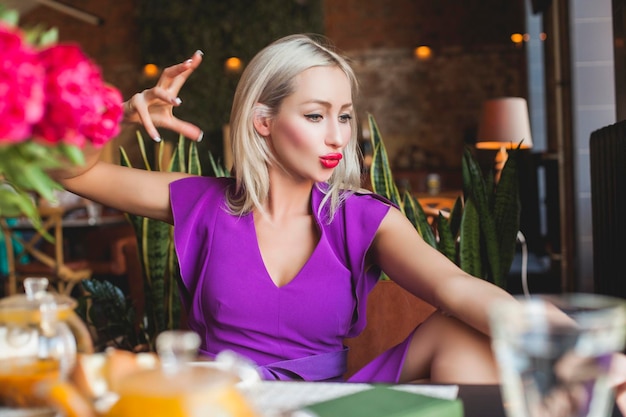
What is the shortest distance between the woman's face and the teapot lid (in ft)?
3.03

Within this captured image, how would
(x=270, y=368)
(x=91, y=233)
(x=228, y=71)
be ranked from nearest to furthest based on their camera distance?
(x=270, y=368) < (x=91, y=233) < (x=228, y=71)

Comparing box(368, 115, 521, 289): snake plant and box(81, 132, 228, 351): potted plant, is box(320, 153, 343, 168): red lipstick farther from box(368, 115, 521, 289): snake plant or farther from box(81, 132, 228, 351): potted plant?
box(81, 132, 228, 351): potted plant

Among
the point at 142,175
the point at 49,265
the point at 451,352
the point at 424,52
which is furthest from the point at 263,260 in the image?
the point at 424,52

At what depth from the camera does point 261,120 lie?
1757 millimetres

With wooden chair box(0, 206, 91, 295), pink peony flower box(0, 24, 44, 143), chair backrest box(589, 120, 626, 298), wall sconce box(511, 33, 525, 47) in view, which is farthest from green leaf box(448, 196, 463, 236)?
wall sconce box(511, 33, 525, 47)

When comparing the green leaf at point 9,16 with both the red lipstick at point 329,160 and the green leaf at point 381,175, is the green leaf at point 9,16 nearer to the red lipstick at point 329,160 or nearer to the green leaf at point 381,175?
the red lipstick at point 329,160

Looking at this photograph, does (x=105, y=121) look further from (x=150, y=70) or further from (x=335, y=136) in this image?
(x=150, y=70)

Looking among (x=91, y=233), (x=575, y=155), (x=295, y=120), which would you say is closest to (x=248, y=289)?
(x=295, y=120)

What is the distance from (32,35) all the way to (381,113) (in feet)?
34.2

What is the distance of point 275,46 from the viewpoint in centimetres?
171

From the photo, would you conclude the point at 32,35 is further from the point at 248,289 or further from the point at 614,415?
the point at 248,289

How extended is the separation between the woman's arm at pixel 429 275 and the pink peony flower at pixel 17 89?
2.61ft

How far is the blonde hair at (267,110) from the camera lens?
168 centimetres

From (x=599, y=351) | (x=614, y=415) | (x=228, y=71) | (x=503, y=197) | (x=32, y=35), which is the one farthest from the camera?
(x=228, y=71)
